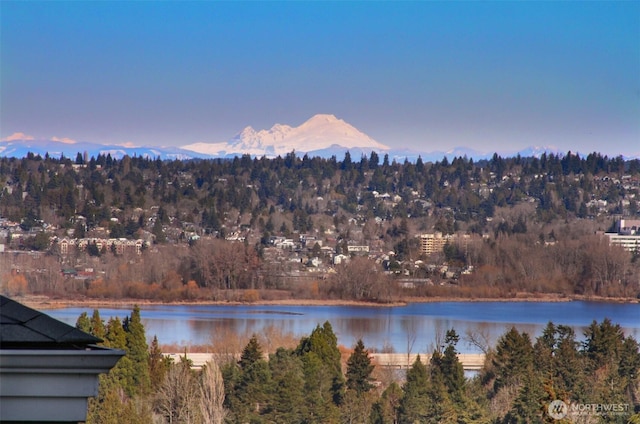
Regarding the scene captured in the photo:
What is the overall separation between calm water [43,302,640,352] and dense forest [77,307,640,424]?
9000 mm

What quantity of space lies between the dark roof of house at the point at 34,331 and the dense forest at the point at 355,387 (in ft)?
21.9

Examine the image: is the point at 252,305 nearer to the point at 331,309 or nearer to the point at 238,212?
the point at 331,309

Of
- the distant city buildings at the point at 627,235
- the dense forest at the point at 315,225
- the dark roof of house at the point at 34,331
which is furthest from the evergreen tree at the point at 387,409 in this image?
the distant city buildings at the point at 627,235

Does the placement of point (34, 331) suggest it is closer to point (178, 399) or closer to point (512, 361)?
point (178, 399)

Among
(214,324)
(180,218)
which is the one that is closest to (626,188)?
(180,218)

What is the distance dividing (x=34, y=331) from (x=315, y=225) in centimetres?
5968

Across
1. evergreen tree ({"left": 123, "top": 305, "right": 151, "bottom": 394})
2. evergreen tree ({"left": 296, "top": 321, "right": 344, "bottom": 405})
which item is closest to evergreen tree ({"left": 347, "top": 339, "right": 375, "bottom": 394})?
evergreen tree ({"left": 296, "top": 321, "right": 344, "bottom": 405})

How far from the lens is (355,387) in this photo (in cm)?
1227

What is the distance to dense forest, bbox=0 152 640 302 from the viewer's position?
1780 inches

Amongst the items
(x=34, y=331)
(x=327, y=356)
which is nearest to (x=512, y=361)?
(x=327, y=356)

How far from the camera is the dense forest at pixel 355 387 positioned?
9984 millimetres

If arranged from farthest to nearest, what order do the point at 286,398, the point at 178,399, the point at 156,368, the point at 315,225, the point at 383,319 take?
the point at 315,225 → the point at 383,319 → the point at 156,368 → the point at 286,398 → the point at 178,399

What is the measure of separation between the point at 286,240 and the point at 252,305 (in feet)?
51.0

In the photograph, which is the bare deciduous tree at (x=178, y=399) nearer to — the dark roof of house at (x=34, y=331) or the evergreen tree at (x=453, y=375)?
the evergreen tree at (x=453, y=375)
